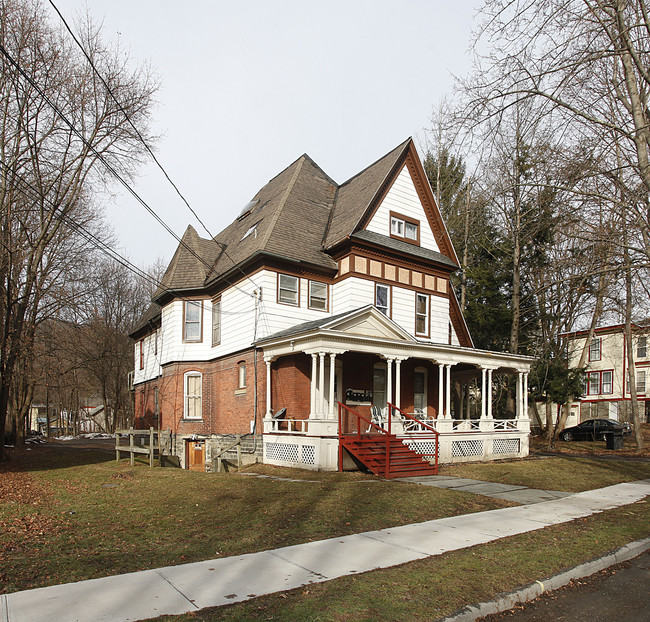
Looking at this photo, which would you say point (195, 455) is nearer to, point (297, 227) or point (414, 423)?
point (414, 423)

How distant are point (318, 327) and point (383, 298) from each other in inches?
261

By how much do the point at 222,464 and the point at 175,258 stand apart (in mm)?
10890

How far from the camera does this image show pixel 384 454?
17.2m

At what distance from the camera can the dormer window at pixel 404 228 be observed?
24.3m

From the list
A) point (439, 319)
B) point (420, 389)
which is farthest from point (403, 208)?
point (420, 389)

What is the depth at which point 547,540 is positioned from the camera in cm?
868

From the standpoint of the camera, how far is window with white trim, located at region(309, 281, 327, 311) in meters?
22.6

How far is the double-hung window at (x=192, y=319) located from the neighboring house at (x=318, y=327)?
5 centimetres

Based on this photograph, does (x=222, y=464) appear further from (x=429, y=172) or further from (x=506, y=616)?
(x=429, y=172)

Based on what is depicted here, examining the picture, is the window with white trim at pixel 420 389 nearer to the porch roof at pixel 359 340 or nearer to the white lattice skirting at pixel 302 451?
the porch roof at pixel 359 340

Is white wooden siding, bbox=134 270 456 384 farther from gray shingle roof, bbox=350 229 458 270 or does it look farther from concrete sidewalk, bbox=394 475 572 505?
concrete sidewalk, bbox=394 475 572 505

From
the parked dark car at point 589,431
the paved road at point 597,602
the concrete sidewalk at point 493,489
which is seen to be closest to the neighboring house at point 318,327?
the concrete sidewalk at point 493,489

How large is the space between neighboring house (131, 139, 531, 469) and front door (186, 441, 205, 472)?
63mm

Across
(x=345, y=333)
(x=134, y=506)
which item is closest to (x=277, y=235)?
(x=345, y=333)
